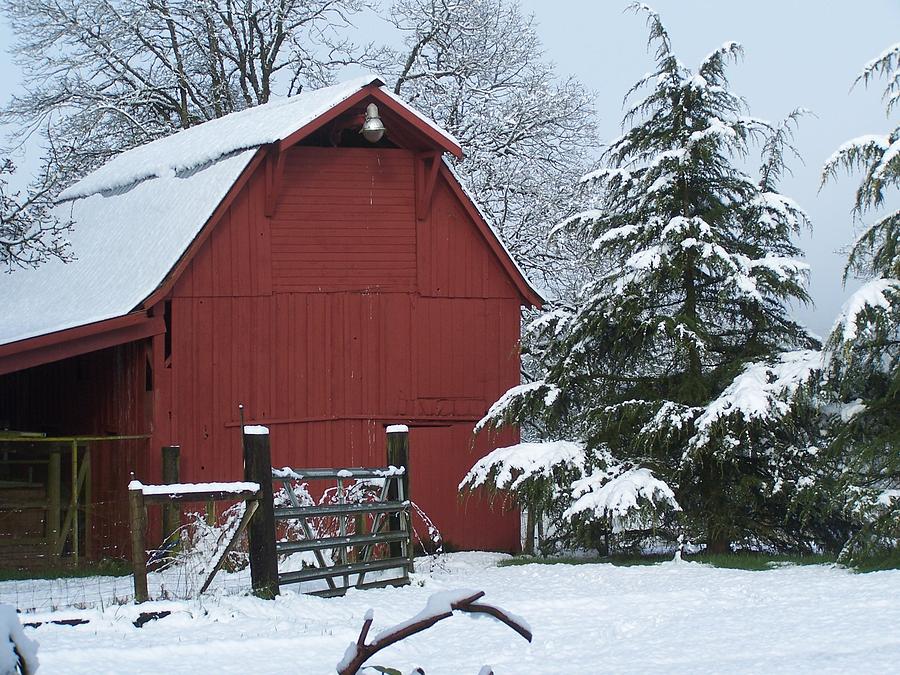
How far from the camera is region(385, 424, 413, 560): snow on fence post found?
12.1 metres

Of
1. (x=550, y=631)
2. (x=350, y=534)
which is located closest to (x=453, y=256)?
(x=350, y=534)

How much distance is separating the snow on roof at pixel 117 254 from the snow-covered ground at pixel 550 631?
204 inches

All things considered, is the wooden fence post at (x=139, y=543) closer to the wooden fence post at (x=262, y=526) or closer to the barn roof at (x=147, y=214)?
the wooden fence post at (x=262, y=526)

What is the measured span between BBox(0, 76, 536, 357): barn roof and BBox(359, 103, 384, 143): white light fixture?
37 cm

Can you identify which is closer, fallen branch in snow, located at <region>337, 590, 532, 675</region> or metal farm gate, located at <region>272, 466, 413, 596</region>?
fallen branch in snow, located at <region>337, 590, 532, 675</region>

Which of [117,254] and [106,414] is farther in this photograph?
[117,254]

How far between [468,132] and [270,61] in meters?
→ 5.85

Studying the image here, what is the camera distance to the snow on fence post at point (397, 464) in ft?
39.8

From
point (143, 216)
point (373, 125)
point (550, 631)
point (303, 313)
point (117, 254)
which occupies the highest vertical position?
point (373, 125)

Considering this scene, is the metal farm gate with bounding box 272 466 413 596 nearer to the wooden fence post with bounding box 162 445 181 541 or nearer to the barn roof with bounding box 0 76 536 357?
the wooden fence post with bounding box 162 445 181 541

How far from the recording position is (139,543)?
962 cm

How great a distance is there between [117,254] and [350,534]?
8.15 meters

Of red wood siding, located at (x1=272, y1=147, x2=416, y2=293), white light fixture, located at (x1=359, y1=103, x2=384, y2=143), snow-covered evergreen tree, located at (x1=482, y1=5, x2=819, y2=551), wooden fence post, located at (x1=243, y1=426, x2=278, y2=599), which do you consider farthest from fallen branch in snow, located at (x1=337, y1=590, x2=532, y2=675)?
red wood siding, located at (x1=272, y1=147, x2=416, y2=293)

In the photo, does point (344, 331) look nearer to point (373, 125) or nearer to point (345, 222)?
point (345, 222)
